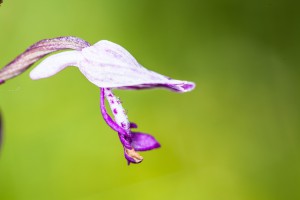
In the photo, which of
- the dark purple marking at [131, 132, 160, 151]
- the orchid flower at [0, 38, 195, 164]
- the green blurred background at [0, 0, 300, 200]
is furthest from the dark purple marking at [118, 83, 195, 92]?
the green blurred background at [0, 0, 300, 200]

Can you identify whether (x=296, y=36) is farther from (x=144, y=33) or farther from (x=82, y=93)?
(x=82, y=93)

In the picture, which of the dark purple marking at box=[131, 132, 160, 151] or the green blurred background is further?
the green blurred background

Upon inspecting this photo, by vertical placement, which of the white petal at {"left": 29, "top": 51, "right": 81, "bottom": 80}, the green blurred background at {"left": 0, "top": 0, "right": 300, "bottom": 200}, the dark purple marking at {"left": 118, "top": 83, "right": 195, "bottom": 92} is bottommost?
the dark purple marking at {"left": 118, "top": 83, "right": 195, "bottom": 92}

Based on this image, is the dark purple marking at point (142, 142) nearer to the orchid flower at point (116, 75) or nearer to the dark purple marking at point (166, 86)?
the orchid flower at point (116, 75)

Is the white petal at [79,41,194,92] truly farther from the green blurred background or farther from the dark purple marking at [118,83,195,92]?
the green blurred background

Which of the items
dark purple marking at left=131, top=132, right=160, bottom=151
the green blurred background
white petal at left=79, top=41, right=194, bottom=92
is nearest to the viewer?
white petal at left=79, top=41, right=194, bottom=92

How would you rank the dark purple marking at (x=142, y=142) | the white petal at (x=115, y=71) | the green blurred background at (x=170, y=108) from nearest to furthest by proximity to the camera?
the white petal at (x=115, y=71) → the dark purple marking at (x=142, y=142) → the green blurred background at (x=170, y=108)

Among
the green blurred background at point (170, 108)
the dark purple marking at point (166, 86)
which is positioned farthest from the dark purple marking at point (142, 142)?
the green blurred background at point (170, 108)
